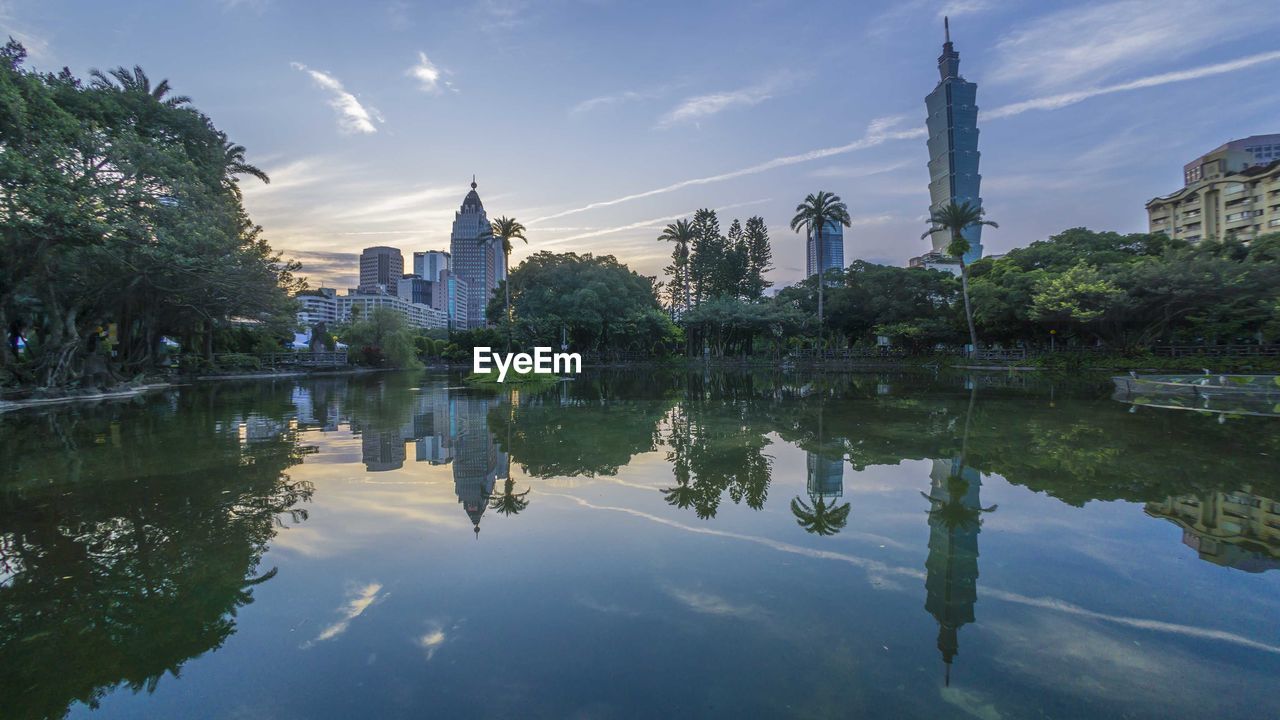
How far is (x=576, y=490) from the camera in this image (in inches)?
272

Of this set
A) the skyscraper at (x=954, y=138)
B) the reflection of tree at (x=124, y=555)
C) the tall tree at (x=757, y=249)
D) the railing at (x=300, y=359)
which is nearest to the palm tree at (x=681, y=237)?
the tall tree at (x=757, y=249)

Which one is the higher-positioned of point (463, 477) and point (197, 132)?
point (197, 132)

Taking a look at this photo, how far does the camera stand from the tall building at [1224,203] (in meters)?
49.3

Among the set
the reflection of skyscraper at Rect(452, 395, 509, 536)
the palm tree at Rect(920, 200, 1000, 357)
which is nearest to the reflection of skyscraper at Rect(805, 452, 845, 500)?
the reflection of skyscraper at Rect(452, 395, 509, 536)

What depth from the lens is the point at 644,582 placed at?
13.9 ft

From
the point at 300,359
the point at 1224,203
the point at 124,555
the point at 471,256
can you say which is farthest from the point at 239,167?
the point at 471,256

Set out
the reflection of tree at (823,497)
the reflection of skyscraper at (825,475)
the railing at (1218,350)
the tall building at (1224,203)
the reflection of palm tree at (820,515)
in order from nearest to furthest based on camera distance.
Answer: the reflection of palm tree at (820,515) < the reflection of tree at (823,497) < the reflection of skyscraper at (825,475) < the railing at (1218,350) < the tall building at (1224,203)

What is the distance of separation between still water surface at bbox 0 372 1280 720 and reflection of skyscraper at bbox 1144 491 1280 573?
0.15 feet

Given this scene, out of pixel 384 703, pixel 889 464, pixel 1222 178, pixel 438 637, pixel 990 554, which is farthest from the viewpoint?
pixel 1222 178

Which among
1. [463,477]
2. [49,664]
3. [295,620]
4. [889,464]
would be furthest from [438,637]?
[889,464]

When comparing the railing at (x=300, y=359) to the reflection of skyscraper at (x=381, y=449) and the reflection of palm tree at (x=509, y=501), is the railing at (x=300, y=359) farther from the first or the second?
the reflection of palm tree at (x=509, y=501)

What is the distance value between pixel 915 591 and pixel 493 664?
9.56ft

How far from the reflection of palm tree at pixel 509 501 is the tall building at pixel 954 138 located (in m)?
167

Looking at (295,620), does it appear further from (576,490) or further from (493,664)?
(576,490)
